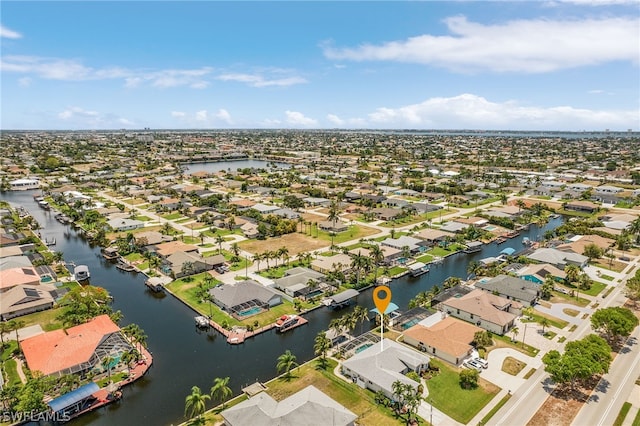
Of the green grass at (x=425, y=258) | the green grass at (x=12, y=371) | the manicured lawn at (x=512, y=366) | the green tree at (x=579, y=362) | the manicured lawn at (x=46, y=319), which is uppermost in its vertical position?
the green tree at (x=579, y=362)

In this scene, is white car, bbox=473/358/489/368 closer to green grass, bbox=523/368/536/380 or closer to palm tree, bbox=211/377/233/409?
green grass, bbox=523/368/536/380

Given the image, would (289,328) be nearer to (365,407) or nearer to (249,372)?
(249,372)

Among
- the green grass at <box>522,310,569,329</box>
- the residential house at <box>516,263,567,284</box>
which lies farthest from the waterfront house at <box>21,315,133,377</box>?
the residential house at <box>516,263,567,284</box>

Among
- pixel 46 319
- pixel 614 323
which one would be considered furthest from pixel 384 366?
pixel 46 319

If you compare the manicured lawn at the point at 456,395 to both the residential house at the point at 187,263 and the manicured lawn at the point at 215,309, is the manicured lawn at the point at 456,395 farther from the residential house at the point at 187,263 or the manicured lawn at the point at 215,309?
the residential house at the point at 187,263

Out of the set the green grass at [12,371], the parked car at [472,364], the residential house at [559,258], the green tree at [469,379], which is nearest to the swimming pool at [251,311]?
the green grass at [12,371]

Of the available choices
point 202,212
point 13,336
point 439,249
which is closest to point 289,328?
point 13,336

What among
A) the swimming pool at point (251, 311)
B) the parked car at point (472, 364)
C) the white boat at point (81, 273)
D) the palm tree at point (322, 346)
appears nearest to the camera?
the parked car at point (472, 364)

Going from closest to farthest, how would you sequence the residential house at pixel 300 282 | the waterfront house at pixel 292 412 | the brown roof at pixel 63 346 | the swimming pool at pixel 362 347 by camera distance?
the waterfront house at pixel 292 412, the brown roof at pixel 63 346, the swimming pool at pixel 362 347, the residential house at pixel 300 282
